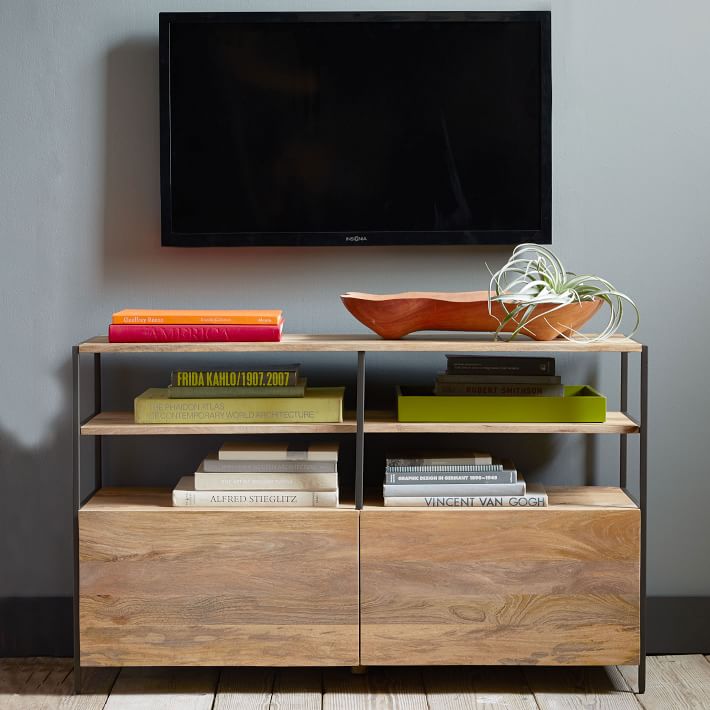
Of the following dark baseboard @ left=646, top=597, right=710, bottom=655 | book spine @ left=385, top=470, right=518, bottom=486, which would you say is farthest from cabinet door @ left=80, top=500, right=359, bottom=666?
dark baseboard @ left=646, top=597, right=710, bottom=655

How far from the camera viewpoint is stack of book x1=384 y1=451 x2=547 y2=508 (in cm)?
200

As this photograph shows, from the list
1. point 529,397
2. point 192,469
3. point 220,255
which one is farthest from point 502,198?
point 192,469

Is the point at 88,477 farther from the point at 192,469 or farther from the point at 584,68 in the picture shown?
the point at 584,68

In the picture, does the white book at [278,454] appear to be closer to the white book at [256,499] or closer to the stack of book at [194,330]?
the white book at [256,499]

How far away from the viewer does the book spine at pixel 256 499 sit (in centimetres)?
200

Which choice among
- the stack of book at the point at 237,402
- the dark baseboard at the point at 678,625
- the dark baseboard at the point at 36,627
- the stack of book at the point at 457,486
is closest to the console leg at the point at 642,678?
the dark baseboard at the point at 678,625

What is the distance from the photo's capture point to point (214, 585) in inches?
77.8

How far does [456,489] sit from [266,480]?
0.42 metres

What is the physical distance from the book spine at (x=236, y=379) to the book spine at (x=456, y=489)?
327 mm

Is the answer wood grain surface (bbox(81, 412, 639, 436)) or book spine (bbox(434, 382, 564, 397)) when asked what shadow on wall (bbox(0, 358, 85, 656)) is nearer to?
wood grain surface (bbox(81, 412, 639, 436))

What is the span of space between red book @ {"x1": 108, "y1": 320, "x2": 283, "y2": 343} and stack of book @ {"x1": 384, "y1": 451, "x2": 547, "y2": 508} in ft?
1.37

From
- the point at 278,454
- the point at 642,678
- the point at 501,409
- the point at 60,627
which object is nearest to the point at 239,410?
the point at 278,454

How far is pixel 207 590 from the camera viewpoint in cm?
198

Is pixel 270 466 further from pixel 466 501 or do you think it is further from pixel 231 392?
pixel 466 501
